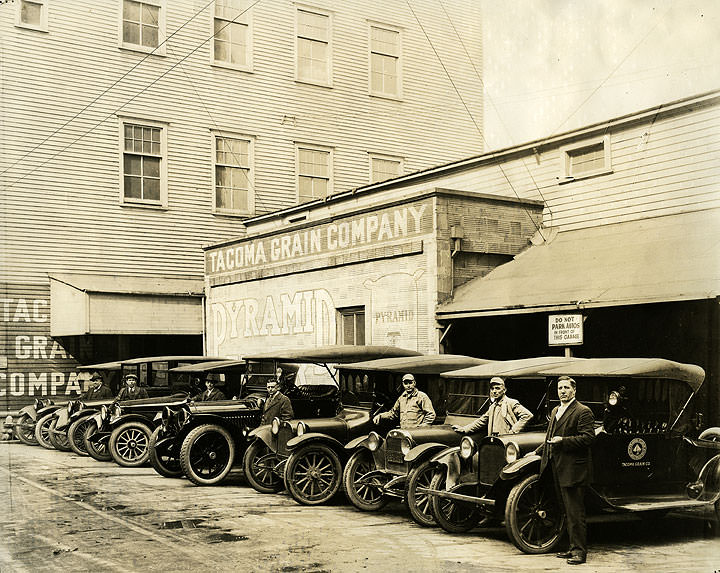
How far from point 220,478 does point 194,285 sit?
1247cm

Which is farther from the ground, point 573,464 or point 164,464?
point 573,464

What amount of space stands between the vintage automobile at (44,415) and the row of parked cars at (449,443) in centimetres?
461

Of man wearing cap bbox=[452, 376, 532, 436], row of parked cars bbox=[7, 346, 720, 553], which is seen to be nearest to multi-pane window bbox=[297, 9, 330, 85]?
row of parked cars bbox=[7, 346, 720, 553]

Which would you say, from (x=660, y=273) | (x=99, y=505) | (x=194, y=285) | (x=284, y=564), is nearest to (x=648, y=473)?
(x=284, y=564)

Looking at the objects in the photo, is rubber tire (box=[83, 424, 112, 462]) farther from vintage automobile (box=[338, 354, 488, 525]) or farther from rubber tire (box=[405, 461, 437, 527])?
rubber tire (box=[405, 461, 437, 527])

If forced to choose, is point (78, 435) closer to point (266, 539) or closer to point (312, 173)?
point (266, 539)

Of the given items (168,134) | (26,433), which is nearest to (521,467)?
(26,433)

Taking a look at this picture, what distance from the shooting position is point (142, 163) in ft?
83.5

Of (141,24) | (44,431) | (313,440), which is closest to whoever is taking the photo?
(313,440)

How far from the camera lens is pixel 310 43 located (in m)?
26.4

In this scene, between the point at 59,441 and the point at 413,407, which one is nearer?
the point at 413,407

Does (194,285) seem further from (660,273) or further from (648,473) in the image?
(648,473)

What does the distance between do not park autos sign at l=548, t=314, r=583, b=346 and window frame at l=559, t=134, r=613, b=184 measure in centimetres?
486

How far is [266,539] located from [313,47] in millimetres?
20046
